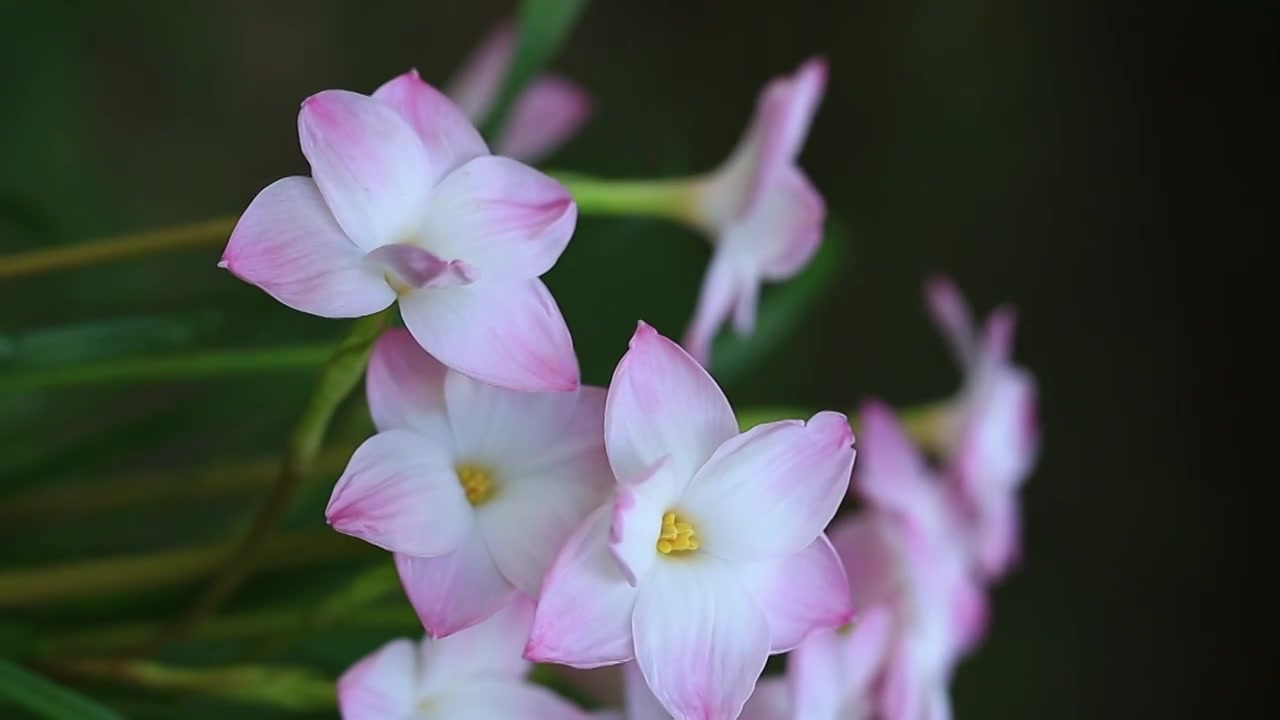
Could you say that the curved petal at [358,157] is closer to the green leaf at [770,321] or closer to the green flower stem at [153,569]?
the green flower stem at [153,569]

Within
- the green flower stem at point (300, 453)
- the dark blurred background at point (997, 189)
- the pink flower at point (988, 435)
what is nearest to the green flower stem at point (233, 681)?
the green flower stem at point (300, 453)

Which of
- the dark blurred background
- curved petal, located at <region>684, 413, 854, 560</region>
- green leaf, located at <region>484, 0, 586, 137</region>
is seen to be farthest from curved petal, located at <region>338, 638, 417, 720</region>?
the dark blurred background

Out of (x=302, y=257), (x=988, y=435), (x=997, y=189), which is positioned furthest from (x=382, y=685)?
(x=997, y=189)

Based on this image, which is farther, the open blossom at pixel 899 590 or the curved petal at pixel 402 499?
the open blossom at pixel 899 590

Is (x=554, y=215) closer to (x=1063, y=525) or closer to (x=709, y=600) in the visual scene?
(x=709, y=600)

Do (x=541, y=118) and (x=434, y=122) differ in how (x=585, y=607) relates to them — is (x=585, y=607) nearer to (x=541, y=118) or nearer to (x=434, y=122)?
(x=434, y=122)

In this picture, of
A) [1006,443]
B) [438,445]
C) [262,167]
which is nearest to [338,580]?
[438,445]
